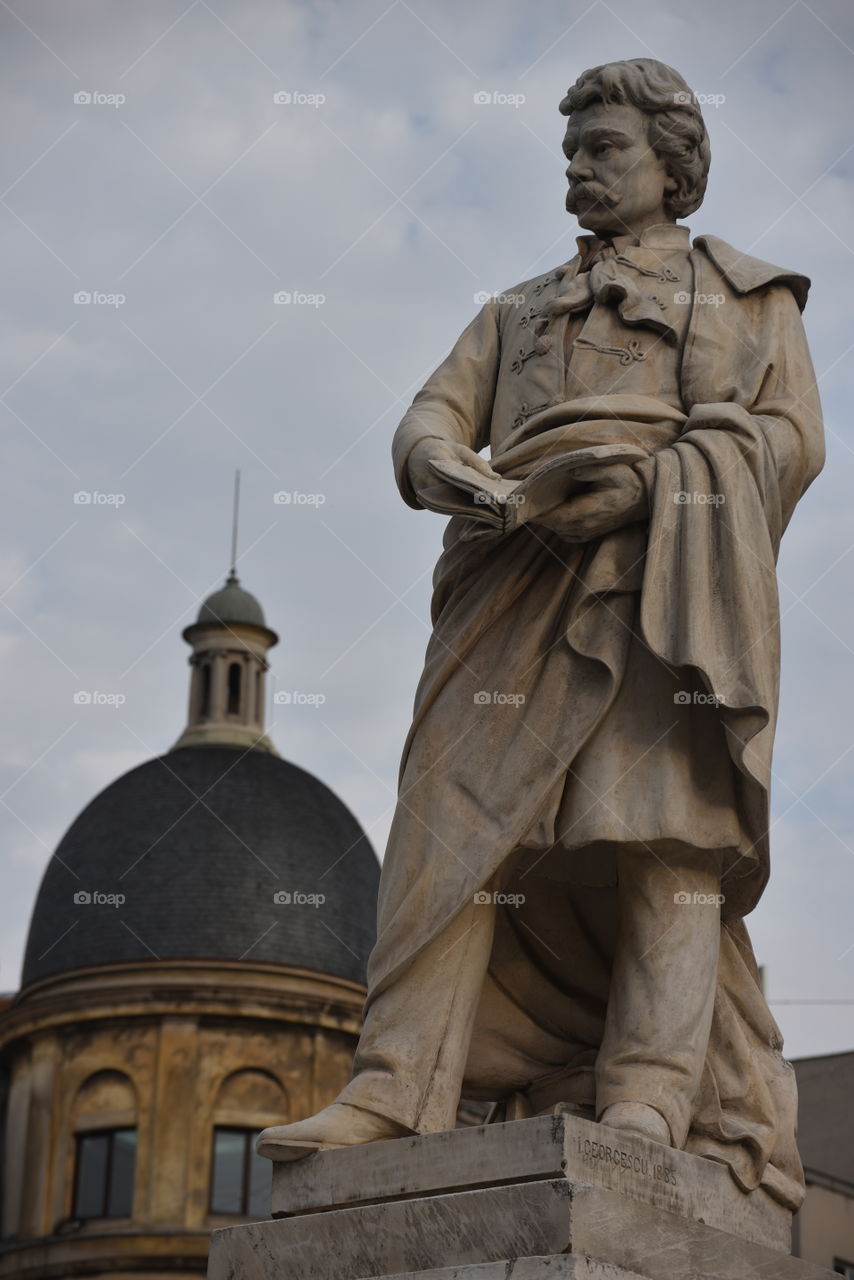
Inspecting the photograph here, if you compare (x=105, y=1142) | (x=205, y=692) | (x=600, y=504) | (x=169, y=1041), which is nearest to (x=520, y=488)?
(x=600, y=504)

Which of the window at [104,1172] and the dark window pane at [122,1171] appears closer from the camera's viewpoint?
the dark window pane at [122,1171]

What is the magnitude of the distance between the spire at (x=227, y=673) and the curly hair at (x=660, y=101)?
72217 mm

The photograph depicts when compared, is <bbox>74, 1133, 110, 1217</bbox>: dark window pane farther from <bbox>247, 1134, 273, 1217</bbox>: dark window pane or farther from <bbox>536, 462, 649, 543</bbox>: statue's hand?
<bbox>536, 462, 649, 543</bbox>: statue's hand

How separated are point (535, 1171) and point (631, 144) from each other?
3.43m

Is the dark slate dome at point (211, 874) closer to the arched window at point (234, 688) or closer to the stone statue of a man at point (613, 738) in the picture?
→ the arched window at point (234, 688)

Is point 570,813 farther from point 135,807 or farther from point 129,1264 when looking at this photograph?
point 135,807

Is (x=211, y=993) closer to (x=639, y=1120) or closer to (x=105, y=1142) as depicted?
(x=105, y=1142)

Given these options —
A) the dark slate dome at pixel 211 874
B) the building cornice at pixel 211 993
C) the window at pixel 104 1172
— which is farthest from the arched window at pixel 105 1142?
the dark slate dome at pixel 211 874

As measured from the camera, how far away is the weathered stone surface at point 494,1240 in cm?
576

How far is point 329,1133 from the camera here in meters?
6.50

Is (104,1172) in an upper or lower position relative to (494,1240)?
upper

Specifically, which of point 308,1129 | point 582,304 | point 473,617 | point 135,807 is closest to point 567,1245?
point 308,1129

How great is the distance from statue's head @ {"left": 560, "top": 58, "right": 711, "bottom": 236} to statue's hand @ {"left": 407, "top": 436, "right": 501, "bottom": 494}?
3.50 ft

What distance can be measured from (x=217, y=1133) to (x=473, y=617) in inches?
2263
